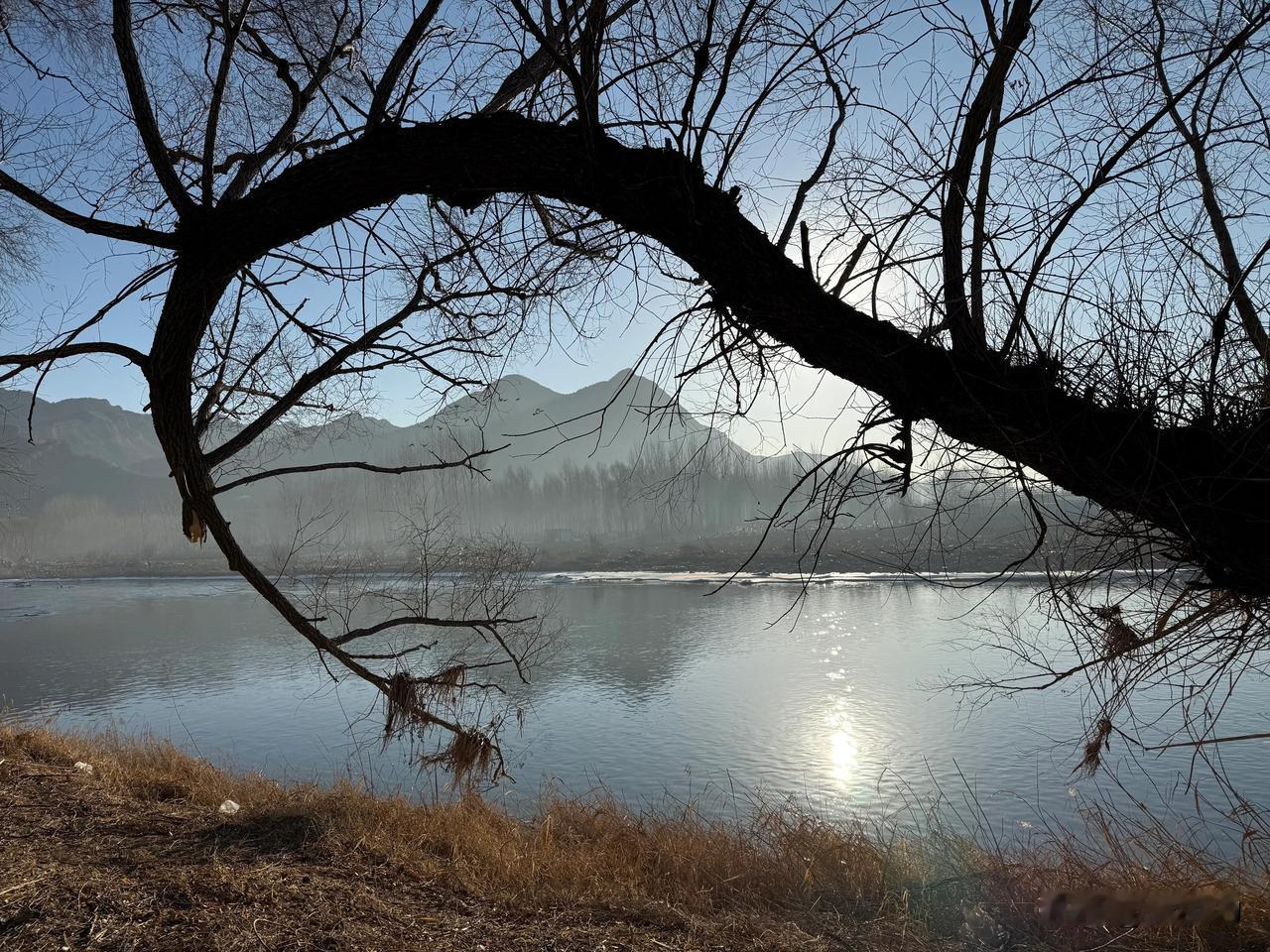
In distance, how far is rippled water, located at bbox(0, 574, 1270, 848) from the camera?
7613 millimetres

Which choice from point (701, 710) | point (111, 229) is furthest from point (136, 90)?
point (701, 710)

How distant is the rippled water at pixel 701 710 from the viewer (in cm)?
761

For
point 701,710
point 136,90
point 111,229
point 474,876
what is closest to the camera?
point 111,229

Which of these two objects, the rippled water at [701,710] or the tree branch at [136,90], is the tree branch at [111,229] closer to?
the tree branch at [136,90]

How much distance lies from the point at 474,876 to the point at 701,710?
21.5ft

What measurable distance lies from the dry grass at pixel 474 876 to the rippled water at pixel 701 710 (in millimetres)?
1405

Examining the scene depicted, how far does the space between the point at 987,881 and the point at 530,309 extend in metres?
3.90

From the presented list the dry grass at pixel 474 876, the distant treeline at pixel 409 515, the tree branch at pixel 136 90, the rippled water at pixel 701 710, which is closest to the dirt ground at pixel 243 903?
the dry grass at pixel 474 876

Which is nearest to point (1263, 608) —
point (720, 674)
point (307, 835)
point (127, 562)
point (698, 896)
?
point (698, 896)

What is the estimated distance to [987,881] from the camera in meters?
4.59

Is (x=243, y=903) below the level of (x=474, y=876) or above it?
above

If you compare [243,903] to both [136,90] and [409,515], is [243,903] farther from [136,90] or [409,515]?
[409,515]

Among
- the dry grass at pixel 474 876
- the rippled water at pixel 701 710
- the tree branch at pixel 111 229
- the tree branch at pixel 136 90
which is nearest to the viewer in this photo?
the tree branch at pixel 111 229

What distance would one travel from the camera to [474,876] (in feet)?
12.9
